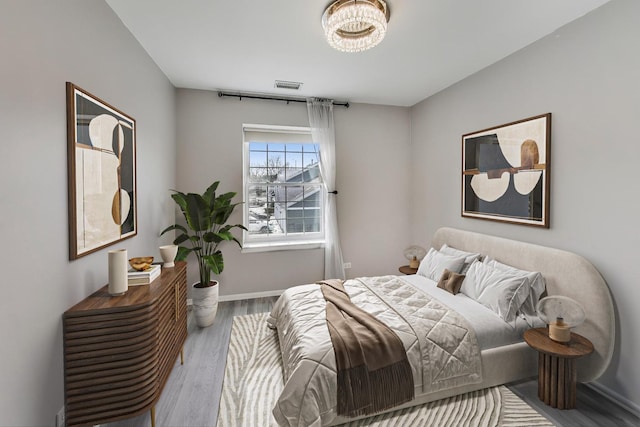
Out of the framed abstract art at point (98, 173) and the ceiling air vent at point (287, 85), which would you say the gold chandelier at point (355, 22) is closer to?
the ceiling air vent at point (287, 85)

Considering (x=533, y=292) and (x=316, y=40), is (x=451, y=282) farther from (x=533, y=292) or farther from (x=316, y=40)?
(x=316, y=40)

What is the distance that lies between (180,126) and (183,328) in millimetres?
2377

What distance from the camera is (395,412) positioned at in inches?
69.9

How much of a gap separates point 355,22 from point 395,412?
101 inches

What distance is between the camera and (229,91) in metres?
3.47

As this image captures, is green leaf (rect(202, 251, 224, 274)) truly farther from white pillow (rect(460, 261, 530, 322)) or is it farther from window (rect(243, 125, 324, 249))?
white pillow (rect(460, 261, 530, 322))

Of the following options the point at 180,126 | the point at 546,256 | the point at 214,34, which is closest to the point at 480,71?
the point at 546,256

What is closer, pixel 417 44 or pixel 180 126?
pixel 417 44

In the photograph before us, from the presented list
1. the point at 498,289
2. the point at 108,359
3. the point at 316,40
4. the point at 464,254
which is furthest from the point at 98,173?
the point at 464,254

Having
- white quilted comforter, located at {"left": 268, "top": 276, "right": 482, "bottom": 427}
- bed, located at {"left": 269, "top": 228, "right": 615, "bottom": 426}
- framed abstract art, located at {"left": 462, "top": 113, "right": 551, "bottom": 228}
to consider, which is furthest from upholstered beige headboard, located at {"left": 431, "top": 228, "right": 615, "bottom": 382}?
white quilted comforter, located at {"left": 268, "top": 276, "right": 482, "bottom": 427}

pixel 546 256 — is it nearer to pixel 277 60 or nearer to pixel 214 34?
pixel 277 60

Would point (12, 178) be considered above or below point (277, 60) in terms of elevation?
below

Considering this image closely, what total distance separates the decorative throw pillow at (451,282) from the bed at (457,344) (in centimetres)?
7

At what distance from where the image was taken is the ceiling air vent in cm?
320
